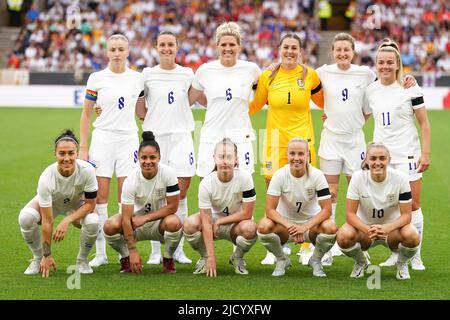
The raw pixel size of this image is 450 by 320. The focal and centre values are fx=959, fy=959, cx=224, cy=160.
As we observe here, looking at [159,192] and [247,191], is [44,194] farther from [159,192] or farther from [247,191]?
[247,191]

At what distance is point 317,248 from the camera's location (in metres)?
7.66

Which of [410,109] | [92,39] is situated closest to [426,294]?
[410,109]

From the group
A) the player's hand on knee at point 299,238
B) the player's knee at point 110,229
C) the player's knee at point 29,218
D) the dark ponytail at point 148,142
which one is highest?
the dark ponytail at point 148,142

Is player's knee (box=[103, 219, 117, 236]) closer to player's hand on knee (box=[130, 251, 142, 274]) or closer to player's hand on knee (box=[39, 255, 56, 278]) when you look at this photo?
player's hand on knee (box=[130, 251, 142, 274])

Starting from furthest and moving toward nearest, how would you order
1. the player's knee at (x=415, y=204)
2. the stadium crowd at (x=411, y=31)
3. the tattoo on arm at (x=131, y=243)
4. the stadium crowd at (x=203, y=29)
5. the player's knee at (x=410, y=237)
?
the stadium crowd at (x=203, y=29) < the stadium crowd at (x=411, y=31) < the player's knee at (x=415, y=204) < the tattoo on arm at (x=131, y=243) < the player's knee at (x=410, y=237)

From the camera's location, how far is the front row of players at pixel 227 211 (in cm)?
746

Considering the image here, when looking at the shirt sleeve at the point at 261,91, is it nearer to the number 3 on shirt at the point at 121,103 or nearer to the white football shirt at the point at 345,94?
the white football shirt at the point at 345,94

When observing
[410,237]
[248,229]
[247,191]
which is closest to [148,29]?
[247,191]

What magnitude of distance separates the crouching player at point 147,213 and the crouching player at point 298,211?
28.6 inches

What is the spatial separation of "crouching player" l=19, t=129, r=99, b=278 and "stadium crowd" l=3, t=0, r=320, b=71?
2088 centimetres

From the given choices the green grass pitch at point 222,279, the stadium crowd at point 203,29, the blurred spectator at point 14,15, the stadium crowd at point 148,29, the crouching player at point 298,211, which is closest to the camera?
the green grass pitch at point 222,279

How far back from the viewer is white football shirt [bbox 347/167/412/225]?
746 cm

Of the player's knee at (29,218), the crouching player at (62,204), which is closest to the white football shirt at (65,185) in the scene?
the crouching player at (62,204)

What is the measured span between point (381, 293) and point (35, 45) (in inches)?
983
